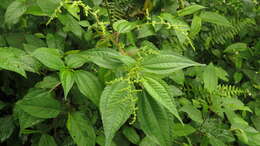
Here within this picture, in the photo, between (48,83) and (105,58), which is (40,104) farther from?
(105,58)

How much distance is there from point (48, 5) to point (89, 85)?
321mm

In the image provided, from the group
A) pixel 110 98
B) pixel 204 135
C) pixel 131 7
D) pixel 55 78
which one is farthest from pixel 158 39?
pixel 110 98

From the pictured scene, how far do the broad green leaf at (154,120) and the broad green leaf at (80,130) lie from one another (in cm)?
24

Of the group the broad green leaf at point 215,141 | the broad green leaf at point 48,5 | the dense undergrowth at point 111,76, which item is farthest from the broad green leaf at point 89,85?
the broad green leaf at point 215,141

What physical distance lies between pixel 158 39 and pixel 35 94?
26.9 inches

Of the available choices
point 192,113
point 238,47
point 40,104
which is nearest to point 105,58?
point 40,104

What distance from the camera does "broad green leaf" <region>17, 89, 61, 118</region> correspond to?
90 centimetres

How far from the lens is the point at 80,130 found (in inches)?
36.6

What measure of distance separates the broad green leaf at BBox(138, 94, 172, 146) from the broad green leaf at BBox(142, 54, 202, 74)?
78 millimetres

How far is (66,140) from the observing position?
42.1 inches

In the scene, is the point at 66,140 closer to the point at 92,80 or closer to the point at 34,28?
the point at 92,80

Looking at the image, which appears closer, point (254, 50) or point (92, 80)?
point (92, 80)

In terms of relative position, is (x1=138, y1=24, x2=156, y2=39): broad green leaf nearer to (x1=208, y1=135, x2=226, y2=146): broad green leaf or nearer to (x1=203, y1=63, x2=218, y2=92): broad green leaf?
(x1=203, y1=63, x2=218, y2=92): broad green leaf

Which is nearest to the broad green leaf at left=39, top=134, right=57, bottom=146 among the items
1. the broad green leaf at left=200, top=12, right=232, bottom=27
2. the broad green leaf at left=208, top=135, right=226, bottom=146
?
the broad green leaf at left=208, top=135, right=226, bottom=146
